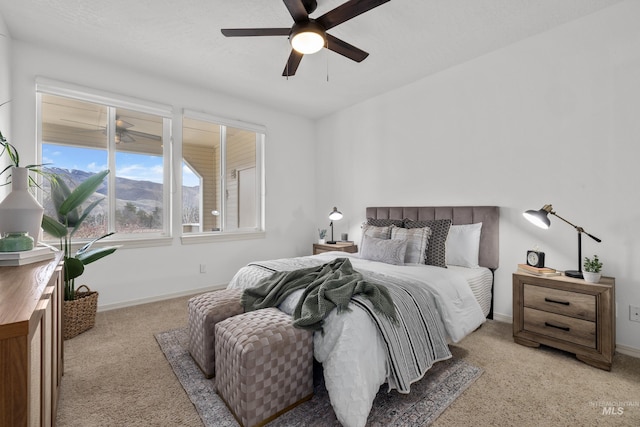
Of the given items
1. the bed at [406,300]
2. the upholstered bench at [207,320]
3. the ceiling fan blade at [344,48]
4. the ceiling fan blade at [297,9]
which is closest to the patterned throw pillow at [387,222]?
the bed at [406,300]

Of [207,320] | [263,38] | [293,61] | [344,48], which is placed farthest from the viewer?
[263,38]

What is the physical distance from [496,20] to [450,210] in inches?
72.3

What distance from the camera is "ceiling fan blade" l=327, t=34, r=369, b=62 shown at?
2.26 m

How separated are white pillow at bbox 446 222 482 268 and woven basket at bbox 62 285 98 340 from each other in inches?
142

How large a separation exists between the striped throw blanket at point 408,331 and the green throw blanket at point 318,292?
0.07 metres

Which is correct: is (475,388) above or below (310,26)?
below

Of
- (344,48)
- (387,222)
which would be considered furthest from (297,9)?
(387,222)

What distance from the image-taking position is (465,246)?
3.03 metres

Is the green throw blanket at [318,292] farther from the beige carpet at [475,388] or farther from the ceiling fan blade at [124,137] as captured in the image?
the ceiling fan blade at [124,137]

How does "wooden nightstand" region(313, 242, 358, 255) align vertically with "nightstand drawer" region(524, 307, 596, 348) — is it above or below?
above

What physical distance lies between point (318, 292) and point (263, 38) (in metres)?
2.46

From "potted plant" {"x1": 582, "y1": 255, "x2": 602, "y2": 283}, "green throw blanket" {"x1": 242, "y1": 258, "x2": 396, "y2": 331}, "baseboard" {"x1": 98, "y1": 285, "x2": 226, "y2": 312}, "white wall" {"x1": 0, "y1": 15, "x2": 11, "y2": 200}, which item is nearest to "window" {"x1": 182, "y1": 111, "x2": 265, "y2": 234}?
"baseboard" {"x1": 98, "y1": 285, "x2": 226, "y2": 312}

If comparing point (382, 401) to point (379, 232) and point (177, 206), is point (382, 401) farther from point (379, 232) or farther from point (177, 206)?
point (177, 206)

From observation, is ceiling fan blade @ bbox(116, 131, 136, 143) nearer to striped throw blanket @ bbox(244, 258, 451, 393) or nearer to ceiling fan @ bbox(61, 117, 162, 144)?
ceiling fan @ bbox(61, 117, 162, 144)
